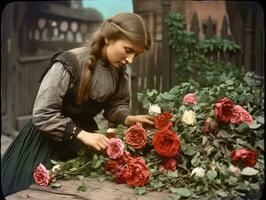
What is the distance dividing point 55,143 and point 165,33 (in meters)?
0.84

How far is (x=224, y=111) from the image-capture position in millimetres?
1219

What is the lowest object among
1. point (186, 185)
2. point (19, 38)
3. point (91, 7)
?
point (186, 185)

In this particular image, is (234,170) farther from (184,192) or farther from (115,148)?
(115,148)

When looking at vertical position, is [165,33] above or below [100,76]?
above

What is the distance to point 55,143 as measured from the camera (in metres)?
1.27

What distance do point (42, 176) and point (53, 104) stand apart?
19cm

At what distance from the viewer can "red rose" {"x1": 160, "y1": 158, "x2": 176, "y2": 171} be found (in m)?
1.20

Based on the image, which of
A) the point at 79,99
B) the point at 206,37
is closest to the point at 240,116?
the point at 79,99

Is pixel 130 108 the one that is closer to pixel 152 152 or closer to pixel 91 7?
pixel 152 152

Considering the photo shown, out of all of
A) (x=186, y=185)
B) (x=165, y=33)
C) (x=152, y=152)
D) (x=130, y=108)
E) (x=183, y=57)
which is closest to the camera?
(x=186, y=185)

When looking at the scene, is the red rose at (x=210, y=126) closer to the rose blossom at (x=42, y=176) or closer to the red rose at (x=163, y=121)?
the red rose at (x=163, y=121)

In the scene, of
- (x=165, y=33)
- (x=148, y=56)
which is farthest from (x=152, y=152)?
(x=165, y=33)

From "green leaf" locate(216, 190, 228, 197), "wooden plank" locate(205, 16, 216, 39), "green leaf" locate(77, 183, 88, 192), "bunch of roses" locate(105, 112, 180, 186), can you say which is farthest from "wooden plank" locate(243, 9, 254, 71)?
"green leaf" locate(77, 183, 88, 192)

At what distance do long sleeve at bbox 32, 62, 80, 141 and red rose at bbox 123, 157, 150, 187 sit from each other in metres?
0.19
